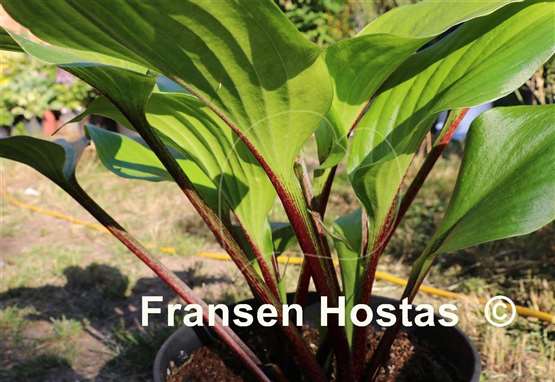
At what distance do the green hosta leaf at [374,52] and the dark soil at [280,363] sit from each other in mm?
352

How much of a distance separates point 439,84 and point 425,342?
43 centimetres

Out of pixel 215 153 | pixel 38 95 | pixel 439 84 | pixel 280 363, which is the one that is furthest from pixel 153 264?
pixel 38 95

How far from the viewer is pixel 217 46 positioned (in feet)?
1.61

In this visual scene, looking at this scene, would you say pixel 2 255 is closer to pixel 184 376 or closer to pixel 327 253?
pixel 184 376

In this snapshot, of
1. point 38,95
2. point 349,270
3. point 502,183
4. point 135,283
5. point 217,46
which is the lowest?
point 135,283

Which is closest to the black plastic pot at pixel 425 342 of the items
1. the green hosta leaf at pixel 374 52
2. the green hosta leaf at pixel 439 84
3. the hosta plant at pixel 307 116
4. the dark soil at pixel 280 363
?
the dark soil at pixel 280 363

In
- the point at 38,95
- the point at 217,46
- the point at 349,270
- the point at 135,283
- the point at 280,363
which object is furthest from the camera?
the point at 38,95

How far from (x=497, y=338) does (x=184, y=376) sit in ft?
2.55

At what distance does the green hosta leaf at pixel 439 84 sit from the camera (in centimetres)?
60

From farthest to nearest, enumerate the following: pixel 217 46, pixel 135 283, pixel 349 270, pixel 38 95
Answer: pixel 38 95
pixel 135 283
pixel 349 270
pixel 217 46

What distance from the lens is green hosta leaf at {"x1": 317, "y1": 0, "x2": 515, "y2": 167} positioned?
1.73 feet

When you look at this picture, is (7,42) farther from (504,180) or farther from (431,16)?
(504,180)

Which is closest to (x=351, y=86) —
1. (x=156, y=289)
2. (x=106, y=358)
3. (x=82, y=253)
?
(x=106, y=358)

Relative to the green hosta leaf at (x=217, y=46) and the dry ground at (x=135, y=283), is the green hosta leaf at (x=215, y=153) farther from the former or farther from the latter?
the dry ground at (x=135, y=283)
